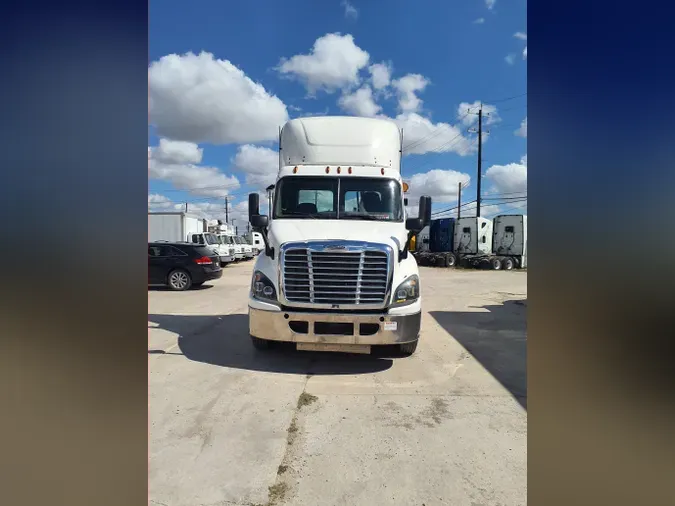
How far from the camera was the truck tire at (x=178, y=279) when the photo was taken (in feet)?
40.7

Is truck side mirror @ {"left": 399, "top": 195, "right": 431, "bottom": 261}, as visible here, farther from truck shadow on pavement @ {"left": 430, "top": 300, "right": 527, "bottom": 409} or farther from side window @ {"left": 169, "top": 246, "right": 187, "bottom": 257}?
side window @ {"left": 169, "top": 246, "right": 187, "bottom": 257}

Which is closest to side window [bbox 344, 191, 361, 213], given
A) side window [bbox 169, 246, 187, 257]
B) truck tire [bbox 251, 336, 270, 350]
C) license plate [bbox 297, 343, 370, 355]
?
license plate [bbox 297, 343, 370, 355]

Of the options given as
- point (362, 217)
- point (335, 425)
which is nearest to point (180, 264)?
point (362, 217)

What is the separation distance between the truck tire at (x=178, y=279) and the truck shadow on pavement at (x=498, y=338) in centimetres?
806

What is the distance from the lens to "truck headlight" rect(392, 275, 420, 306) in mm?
4723

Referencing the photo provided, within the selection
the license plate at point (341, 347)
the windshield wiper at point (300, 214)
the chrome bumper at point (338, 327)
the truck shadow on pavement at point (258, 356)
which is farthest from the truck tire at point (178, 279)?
the license plate at point (341, 347)

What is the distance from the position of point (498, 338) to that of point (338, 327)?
357cm

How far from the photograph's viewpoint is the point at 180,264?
12.3m

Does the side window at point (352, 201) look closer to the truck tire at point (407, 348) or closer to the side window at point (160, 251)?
the truck tire at point (407, 348)

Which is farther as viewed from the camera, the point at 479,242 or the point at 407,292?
the point at 479,242

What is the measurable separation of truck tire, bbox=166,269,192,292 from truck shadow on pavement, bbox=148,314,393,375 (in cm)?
589

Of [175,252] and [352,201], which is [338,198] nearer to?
[352,201]
